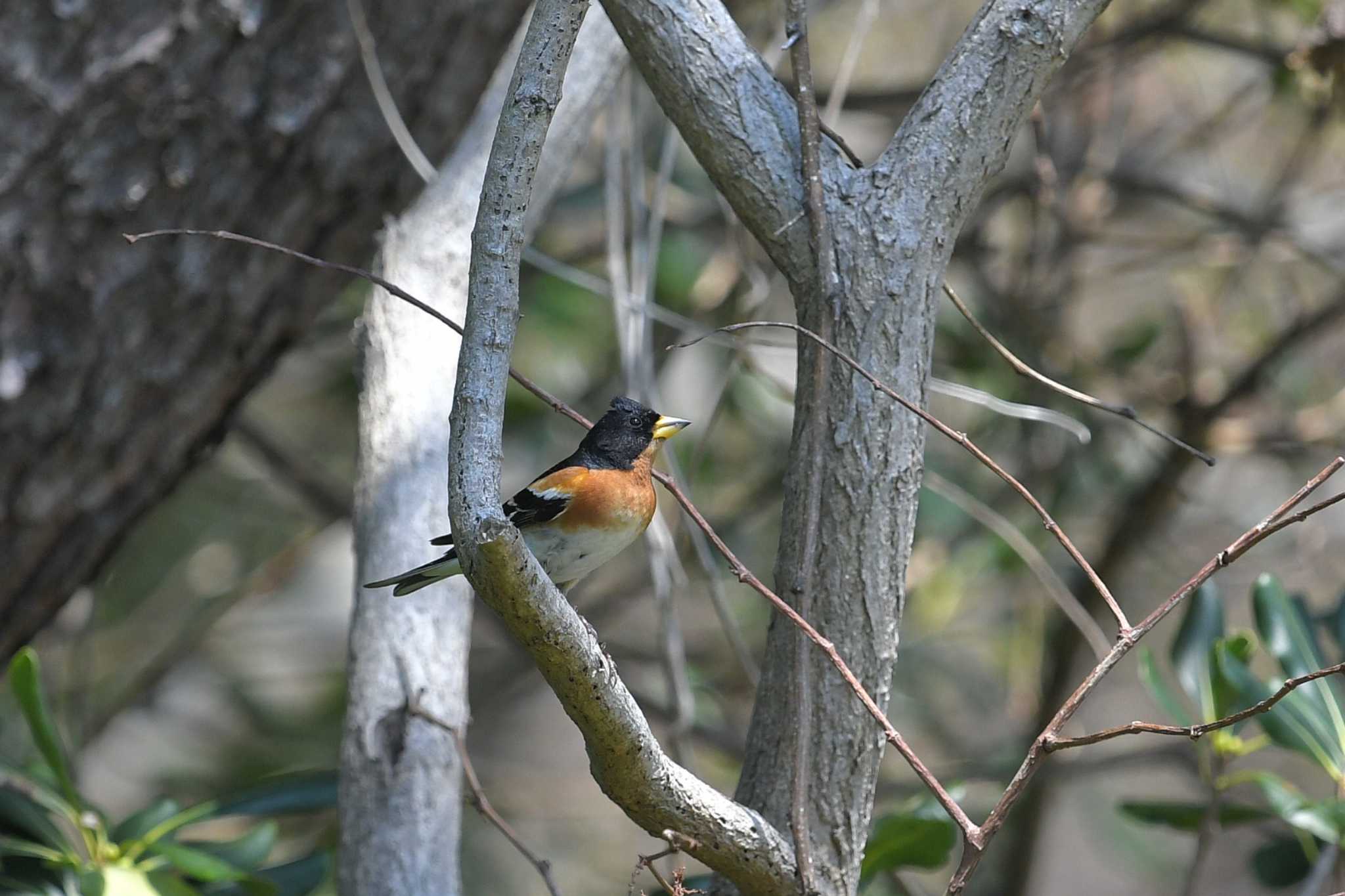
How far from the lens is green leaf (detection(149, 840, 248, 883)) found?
245 cm

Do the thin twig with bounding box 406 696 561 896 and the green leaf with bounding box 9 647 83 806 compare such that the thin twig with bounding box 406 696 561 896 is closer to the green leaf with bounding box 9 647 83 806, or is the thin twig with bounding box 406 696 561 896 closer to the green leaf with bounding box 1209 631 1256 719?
the green leaf with bounding box 9 647 83 806

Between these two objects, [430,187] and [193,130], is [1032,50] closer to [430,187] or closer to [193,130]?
[430,187]

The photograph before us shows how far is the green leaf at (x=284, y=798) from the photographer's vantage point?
2920 mm

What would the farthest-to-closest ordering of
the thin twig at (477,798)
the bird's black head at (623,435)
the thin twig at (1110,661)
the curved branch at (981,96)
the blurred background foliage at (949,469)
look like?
1. the blurred background foliage at (949,469)
2. the bird's black head at (623,435)
3. the thin twig at (477,798)
4. the curved branch at (981,96)
5. the thin twig at (1110,661)

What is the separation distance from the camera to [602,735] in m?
1.55

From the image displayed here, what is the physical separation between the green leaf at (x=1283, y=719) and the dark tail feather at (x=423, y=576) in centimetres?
162

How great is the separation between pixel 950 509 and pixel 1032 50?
3.26 meters

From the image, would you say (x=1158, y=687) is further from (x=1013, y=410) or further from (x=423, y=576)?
(x=423, y=576)

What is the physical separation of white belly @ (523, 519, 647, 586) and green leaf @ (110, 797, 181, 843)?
1.10m

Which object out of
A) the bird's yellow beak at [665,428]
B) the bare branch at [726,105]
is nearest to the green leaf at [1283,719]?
the bird's yellow beak at [665,428]

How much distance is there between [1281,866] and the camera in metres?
3.14

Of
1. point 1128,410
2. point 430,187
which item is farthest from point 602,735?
point 430,187

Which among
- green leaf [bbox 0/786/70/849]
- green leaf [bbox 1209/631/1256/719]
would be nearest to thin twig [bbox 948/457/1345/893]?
green leaf [bbox 1209/631/1256/719]

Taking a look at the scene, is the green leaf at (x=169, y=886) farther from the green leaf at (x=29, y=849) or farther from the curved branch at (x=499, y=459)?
the curved branch at (x=499, y=459)
